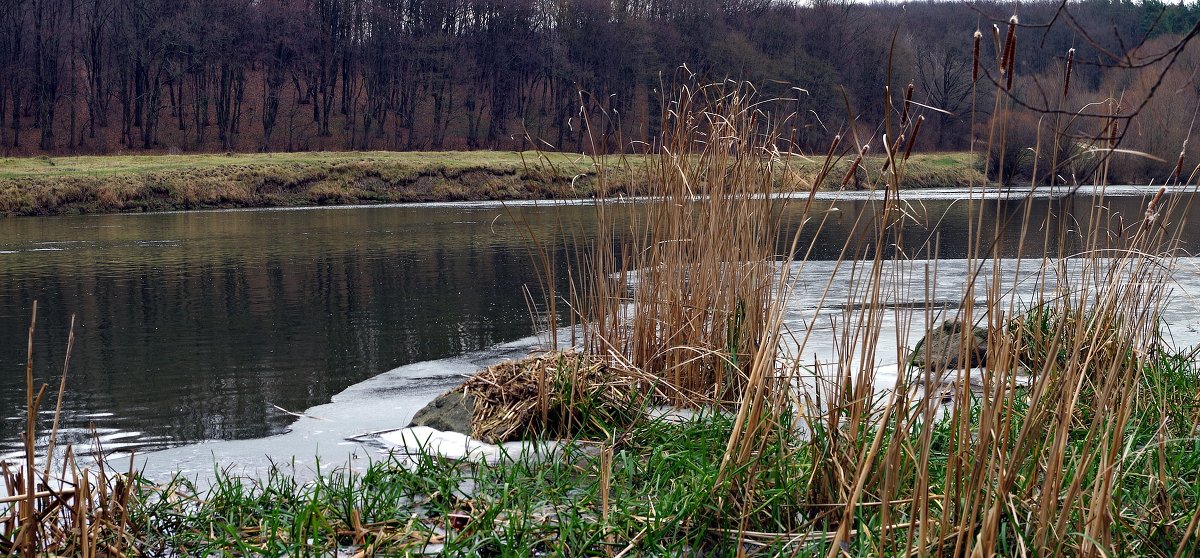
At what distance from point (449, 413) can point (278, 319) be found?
5.00 meters

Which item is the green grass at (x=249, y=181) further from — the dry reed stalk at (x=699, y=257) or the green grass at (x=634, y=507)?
the green grass at (x=634, y=507)

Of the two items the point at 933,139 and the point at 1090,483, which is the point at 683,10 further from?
the point at 1090,483

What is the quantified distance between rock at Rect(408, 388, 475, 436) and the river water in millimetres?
324

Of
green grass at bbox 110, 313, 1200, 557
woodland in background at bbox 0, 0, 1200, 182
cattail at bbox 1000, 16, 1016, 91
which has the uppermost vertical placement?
woodland in background at bbox 0, 0, 1200, 182

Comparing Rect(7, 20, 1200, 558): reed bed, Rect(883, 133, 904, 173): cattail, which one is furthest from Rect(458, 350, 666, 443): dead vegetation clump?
Rect(883, 133, 904, 173): cattail

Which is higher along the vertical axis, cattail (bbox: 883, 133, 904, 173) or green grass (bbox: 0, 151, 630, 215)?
cattail (bbox: 883, 133, 904, 173)

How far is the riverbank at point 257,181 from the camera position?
2505 cm

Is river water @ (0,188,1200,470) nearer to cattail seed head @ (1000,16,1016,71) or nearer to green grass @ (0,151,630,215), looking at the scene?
cattail seed head @ (1000,16,1016,71)

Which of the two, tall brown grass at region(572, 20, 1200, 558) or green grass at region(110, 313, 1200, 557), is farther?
green grass at region(110, 313, 1200, 557)

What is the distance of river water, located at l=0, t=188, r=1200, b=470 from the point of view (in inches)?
206

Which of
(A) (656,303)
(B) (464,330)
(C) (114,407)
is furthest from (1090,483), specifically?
(B) (464,330)

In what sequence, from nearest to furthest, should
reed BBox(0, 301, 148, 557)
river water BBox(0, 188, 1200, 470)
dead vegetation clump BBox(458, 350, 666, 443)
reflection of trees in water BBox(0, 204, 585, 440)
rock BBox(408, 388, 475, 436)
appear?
reed BBox(0, 301, 148, 557)
dead vegetation clump BBox(458, 350, 666, 443)
rock BBox(408, 388, 475, 436)
river water BBox(0, 188, 1200, 470)
reflection of trees in water BBox(0, 204, 585, 440)

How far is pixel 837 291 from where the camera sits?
384 inches

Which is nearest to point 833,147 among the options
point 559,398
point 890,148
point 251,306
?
point 890,148
